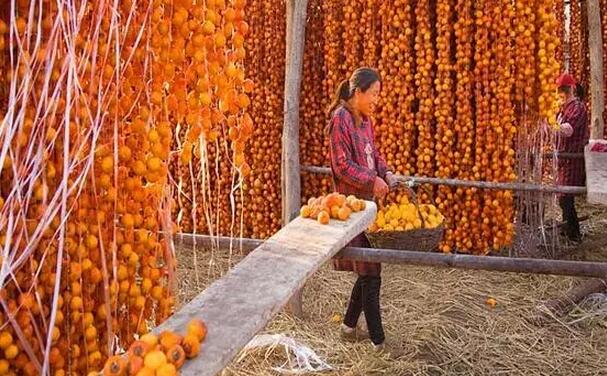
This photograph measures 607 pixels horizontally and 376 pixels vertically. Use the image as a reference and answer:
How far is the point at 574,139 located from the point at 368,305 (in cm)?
370

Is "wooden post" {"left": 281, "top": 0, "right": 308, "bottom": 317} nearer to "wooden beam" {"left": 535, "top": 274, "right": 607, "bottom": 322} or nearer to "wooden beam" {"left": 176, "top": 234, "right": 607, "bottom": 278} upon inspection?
"wooden beam" {"left": 535, "top": 274, "right": 607, "bottom": 322}

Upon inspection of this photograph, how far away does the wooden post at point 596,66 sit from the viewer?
7828mm

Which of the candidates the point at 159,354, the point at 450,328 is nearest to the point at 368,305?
the point at 450,328

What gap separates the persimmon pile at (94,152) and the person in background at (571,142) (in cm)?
585

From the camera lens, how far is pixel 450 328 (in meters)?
5.34

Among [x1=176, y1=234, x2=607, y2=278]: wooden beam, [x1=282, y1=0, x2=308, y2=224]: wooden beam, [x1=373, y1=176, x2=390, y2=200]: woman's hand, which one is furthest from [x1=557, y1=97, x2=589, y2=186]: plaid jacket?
[x1=176, y1=234, x2=607, y2=278]: wooden beam

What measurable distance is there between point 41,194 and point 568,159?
6.57 meters

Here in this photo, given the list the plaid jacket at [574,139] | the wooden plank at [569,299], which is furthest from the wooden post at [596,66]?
the wooden plank at [569,299]

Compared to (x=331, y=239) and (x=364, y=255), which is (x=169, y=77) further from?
(x=364, y=255)

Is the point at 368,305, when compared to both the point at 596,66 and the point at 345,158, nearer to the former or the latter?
the point at 345,158

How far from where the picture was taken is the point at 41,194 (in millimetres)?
1674

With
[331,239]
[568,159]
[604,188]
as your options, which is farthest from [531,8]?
[331,239]

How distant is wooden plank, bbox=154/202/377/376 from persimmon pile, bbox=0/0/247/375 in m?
0.15

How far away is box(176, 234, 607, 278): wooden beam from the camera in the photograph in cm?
328
